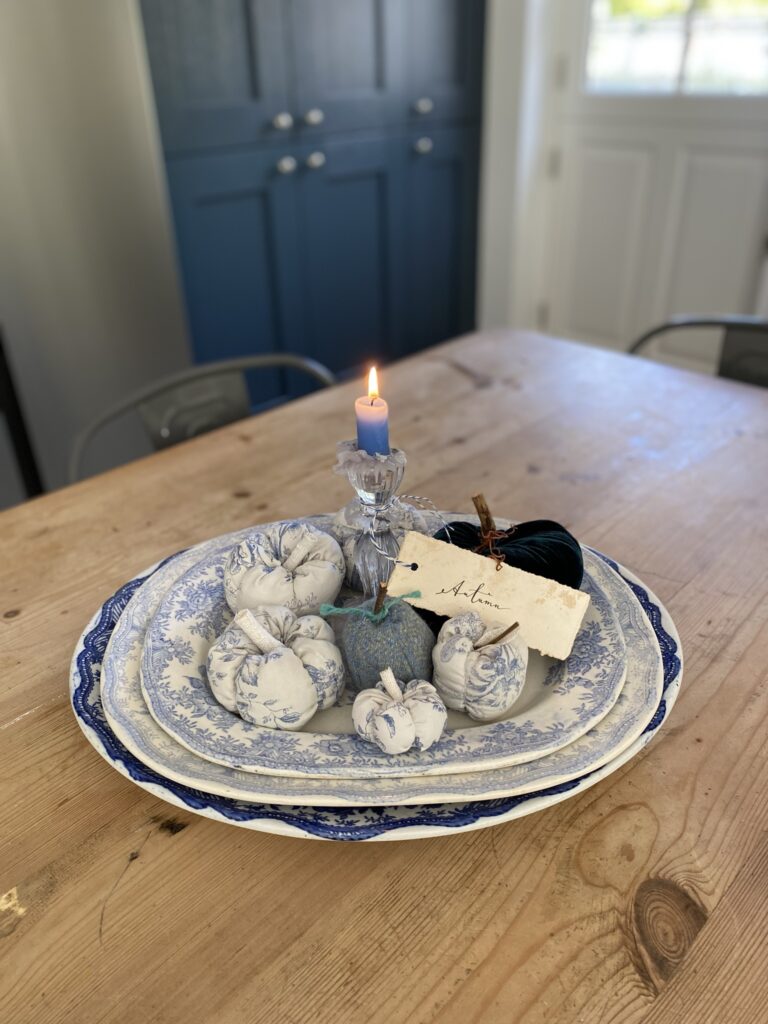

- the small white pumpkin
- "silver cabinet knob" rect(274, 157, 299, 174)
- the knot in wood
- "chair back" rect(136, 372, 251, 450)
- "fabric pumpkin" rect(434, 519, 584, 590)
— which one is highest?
"silver cabinet knob" rect(274, 157, 299, 174)

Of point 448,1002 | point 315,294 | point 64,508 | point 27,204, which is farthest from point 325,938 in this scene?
point 315,294

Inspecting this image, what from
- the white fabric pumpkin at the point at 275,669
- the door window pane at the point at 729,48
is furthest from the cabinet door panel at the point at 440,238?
the white fabric pumpkin at the point at 275,669

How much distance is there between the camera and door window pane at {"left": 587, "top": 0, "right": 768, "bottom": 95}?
2.25 metres

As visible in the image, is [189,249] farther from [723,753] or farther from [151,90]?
[723,753]

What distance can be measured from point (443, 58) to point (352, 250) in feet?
2.19

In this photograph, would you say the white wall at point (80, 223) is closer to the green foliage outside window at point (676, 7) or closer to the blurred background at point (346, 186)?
the blurred background at point (346, 186)

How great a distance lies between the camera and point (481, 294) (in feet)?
9.60

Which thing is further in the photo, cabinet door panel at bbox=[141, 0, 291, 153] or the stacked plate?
cabinet door panel at bbox=[141, 0, 291, 153]

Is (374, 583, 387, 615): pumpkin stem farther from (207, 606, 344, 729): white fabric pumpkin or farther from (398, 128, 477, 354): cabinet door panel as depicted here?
(398, 128, 477, 354): cabinet door panel

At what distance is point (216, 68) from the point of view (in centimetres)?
186

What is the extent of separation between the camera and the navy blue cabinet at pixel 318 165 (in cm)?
188

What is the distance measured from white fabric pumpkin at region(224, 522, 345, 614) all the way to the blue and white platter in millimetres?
102

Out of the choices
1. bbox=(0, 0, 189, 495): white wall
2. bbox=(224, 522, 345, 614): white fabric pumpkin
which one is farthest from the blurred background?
bbox=(224, 522, 345, 614): white fabric pumpkin

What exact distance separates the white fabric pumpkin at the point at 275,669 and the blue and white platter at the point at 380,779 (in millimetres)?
43
